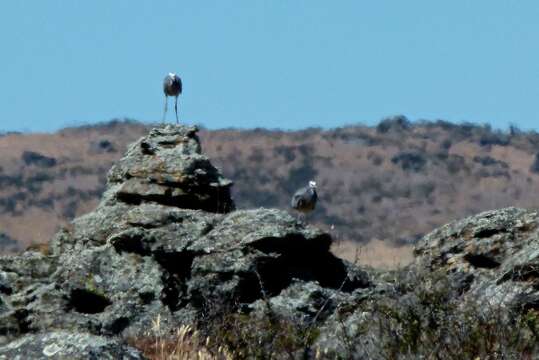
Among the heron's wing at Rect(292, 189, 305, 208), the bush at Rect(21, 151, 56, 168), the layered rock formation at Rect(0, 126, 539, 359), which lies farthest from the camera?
the bush at Rect(21, 151, 56, 168)

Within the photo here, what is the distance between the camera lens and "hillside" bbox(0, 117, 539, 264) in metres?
96.8

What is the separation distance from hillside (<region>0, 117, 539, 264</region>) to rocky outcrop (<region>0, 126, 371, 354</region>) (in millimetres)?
66860

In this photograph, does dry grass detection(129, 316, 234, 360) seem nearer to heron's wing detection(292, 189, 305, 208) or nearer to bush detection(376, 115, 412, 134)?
heron's wing detection(292, 189, 305, 208)

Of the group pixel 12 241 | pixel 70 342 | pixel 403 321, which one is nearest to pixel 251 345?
pixel 403 321

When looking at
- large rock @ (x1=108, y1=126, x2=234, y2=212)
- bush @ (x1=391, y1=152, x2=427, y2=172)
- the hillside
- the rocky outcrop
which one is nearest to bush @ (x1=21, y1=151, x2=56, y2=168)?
the hillside

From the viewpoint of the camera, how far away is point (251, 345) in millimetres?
12555

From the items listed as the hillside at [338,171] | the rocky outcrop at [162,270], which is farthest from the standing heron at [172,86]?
the hillside at [338,171]

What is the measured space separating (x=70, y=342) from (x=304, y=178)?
96.5 meters

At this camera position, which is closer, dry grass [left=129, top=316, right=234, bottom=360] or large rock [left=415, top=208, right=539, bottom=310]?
dry grass [left=129, top=316, right=234, bottom=360]

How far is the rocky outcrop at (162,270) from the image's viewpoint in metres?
17.0

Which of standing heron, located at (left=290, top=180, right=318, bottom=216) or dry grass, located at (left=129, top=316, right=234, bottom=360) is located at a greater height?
standing heron, located at (left=290, top=180, right=318, bottom=216)

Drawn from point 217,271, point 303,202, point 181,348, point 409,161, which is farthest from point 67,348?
point 409,161

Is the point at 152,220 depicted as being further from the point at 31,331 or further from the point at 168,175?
the point at 31,331

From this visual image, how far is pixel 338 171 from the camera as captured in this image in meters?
109
